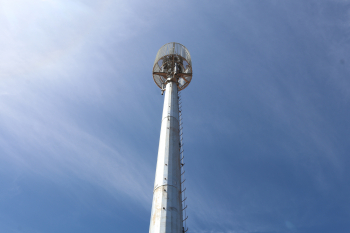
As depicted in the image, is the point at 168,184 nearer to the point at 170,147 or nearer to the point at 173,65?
the point at 170,147

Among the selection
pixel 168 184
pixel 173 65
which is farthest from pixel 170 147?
pixel 173 65

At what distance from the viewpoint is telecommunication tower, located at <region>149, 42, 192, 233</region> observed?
23.4 m

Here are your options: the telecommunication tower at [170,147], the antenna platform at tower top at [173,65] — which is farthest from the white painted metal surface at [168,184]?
the antenna platform at tower top at [173,65]

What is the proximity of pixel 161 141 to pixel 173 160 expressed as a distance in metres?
3.82

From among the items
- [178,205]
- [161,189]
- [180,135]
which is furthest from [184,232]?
[180,135]

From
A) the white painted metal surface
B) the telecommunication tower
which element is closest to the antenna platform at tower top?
the telecommunication tower

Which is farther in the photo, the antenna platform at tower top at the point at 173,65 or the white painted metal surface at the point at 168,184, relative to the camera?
the antenna platform at tower top at the point at 173,65

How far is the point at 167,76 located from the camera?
42.0 m

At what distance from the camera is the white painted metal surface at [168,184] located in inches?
901

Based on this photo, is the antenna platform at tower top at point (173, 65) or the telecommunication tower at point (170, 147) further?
the antenna platform at tower top at point (173, 65)

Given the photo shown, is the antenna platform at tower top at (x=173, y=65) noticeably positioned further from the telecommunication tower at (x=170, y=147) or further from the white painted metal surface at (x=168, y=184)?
the white painted metal surface at (x=168, y=184)

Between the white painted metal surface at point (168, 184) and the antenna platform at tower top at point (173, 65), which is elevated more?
the antenna platform at tower top at point (173, 65)

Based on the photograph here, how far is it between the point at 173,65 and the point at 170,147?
1854 cm

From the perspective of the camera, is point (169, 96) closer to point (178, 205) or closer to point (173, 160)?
point (173, 160)
